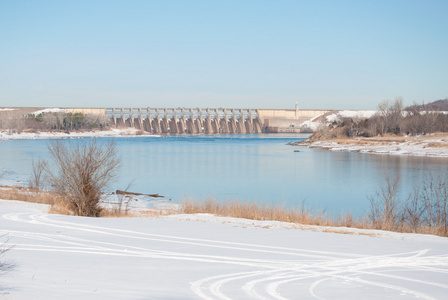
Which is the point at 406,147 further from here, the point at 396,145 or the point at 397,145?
the point at 396,145

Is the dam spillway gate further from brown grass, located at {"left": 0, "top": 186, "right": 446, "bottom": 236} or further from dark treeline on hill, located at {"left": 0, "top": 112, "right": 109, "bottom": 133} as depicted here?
brown grass, located at {"left": 0, "top": 186, "right": 446, "bottom": 236}

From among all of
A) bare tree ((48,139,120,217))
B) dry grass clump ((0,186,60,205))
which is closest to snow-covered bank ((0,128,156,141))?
dry grass clump ((0,186,60,205))

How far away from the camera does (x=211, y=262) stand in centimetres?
620

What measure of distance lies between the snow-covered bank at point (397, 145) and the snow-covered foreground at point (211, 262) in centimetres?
3211

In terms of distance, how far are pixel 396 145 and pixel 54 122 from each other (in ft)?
208

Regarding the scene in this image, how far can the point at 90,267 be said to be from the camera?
19.1 ft

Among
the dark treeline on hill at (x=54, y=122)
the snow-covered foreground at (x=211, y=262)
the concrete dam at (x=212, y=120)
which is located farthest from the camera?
the concrete dam at (x=212, y=120)

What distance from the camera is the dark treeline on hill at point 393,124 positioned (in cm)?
5059

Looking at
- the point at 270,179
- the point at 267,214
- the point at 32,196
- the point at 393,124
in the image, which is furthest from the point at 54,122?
the point at 267,214

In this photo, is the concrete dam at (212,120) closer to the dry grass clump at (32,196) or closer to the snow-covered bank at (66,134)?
the snow-covered bank at (66,134)

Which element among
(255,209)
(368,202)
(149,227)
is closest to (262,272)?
(149,227)

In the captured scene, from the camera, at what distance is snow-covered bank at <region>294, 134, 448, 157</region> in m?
38.8

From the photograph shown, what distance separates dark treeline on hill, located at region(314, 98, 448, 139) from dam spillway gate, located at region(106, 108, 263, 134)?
46.1 meters

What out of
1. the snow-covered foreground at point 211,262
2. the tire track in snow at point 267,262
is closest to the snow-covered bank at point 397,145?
the snow-covered foreground at point 211,262
